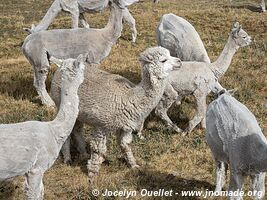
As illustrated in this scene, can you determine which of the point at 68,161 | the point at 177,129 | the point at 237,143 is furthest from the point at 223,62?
the point at 237,143

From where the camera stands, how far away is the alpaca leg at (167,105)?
899 cm

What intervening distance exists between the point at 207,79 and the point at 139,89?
230 cm

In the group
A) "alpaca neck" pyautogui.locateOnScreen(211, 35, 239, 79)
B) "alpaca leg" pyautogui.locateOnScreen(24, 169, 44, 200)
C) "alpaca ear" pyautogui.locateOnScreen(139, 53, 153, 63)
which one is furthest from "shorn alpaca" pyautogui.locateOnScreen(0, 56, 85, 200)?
"alpaca neck" pyautogui.locateOnScreen(211, 35, 239, 79)

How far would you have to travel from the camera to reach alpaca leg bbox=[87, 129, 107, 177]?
7250mm

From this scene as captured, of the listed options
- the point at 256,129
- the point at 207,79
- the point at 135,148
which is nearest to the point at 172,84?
the point at 207,79

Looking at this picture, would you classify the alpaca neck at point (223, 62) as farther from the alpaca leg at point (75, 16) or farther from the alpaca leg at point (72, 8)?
the alpaca leg at point (75, 16)

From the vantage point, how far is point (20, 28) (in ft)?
64.9

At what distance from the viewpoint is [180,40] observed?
464 inches

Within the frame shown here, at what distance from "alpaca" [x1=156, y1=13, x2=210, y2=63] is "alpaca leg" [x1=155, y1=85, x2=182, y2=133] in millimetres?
2202

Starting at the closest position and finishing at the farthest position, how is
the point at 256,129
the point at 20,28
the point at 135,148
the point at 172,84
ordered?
the point at 256,129, the point at 135,148, the point at 172,84, the point at 20,28

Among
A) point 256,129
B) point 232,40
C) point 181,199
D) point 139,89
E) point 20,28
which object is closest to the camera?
point 256,129

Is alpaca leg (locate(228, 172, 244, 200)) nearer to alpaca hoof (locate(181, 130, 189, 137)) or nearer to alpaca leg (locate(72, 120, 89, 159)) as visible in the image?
alpaca leg (locate(72, 120, 89, 159))

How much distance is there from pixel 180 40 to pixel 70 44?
110 inches

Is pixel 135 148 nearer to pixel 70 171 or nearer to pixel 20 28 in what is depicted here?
pixel 70 171
